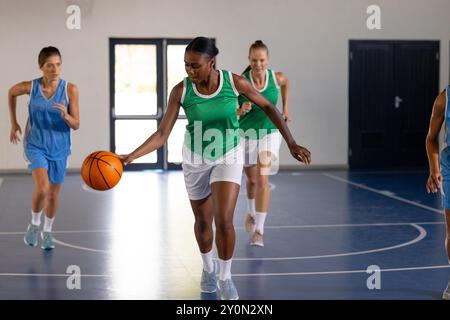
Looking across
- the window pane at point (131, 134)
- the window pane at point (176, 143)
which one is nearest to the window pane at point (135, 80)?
the window pane at point (131, 134)

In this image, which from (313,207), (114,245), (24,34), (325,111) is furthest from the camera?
(325,111)

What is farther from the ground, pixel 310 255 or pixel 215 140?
pixel 215 140

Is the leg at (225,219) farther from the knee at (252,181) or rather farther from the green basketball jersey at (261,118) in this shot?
the knee at (252,181)

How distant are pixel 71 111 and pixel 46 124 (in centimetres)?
25

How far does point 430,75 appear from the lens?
15.5 meters

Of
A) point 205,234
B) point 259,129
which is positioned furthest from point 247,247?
point 205,234

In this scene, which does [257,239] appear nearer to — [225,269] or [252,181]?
[252,181]

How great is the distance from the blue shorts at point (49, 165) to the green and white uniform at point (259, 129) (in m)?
1.64

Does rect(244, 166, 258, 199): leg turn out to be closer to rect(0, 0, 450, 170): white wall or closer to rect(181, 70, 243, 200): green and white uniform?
rect(181, 70, 243, 200): green and white uniform

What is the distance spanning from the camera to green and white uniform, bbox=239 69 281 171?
8.00 m

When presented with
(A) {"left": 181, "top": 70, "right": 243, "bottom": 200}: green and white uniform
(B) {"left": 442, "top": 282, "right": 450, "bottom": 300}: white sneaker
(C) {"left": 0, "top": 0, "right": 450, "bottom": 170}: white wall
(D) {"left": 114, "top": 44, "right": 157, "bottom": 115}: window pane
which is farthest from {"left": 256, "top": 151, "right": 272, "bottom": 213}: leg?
(D) {"left": 114, "top": 44, "right": 157, "bottom": 115}: window pane
